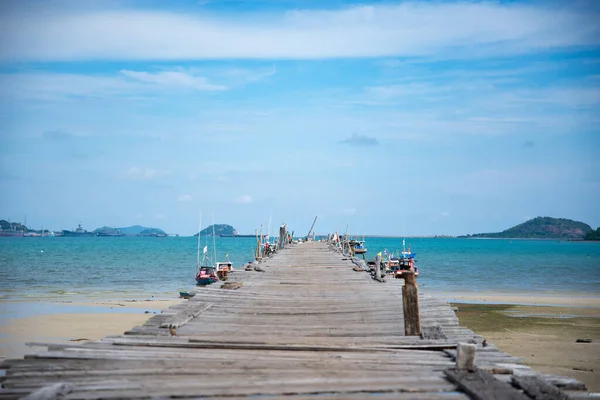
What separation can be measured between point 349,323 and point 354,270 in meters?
10.3

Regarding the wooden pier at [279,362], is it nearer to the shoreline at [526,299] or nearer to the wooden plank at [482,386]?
the wooden plank at [482,386]

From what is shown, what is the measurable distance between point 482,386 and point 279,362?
2.25m

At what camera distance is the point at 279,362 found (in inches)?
292

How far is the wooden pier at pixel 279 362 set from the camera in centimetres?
620

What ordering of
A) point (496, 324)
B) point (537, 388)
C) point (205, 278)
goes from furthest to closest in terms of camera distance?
point (205, 278)
point (496, 324)
point (537, 388)

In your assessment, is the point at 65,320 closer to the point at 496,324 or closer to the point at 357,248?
the point at 496,324

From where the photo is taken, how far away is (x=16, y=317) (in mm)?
25219

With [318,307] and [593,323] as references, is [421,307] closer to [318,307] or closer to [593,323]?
[318,307]

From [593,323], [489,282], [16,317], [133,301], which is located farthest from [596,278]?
[16,317]

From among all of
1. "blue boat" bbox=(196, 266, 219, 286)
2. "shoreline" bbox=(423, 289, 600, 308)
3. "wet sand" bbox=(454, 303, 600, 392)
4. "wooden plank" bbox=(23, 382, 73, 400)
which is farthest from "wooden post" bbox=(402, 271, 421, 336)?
"blue boat" bbox=(196, 266, 219, 286)

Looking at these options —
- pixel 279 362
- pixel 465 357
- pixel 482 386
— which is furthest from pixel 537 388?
pixel 279 362

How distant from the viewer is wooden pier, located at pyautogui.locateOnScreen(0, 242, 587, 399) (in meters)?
6.20

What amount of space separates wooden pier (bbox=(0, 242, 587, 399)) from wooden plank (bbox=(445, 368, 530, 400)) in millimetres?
11

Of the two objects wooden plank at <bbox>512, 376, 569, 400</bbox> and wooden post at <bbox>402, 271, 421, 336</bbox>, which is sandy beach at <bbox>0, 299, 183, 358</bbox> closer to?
wooden post at <bbox>402, 271, 421, 336</bbox>
